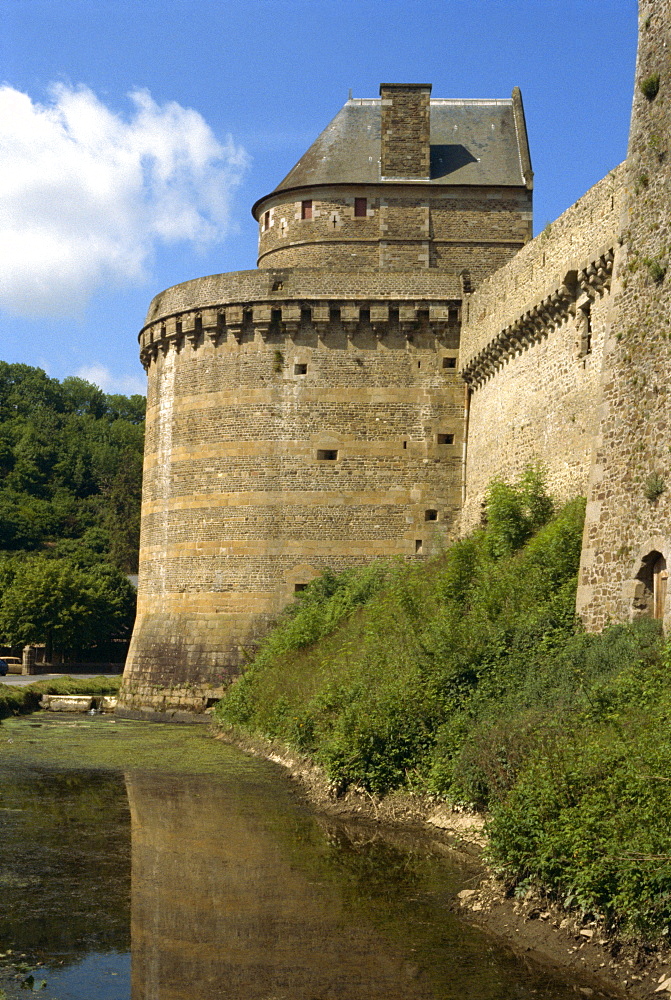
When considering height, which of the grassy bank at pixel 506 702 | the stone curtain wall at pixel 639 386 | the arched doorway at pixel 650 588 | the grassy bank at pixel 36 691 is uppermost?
the stone curtain wall at pixel 639 386

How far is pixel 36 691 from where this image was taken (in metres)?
32.2

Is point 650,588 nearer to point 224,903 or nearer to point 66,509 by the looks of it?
point 224,903

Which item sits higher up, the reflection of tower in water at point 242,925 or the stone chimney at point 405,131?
the stone chimney at point 405,131

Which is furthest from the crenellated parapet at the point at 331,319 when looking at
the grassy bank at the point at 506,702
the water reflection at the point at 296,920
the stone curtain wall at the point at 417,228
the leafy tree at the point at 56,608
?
the leafy tree at the point at 56,608

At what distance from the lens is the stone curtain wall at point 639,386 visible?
46.1 feet

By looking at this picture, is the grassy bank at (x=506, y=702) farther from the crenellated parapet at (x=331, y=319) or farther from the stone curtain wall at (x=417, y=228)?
the stone curtain wall at (x=417, y=228)

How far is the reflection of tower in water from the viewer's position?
363 inches

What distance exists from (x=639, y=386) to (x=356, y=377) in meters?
13.1

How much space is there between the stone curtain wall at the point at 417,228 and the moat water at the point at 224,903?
15.4m

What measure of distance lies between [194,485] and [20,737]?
729 cm

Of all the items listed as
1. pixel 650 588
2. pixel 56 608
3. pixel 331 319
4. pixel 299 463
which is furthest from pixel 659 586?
pixel 56 608

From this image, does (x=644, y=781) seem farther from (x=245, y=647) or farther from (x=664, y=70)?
(x=245, y=647)

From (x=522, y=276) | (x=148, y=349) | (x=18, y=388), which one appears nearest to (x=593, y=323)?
(x=522, y=276)

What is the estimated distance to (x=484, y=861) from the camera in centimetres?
1185
